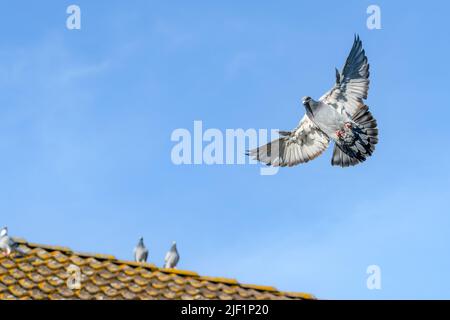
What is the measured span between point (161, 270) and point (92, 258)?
1.44 metres

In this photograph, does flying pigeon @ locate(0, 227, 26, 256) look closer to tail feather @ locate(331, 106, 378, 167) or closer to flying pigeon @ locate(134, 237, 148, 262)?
flying pigeon @ locate(134, 237, 148, 262)

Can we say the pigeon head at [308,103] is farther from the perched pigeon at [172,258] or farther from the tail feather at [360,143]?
the perched pigeon at [172,258]

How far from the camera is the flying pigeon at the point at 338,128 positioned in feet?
88.6

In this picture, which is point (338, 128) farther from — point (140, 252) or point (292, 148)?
point (140, 252)

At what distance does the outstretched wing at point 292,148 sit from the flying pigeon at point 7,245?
32.2ft

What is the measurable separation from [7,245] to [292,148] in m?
10.8

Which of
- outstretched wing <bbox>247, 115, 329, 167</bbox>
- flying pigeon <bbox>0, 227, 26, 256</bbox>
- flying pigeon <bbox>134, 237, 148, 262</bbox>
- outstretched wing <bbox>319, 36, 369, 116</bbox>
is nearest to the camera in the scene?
flying pigeon <bbox>0, 227, 26, 256</bbox>

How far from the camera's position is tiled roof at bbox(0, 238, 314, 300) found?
18.1 metres

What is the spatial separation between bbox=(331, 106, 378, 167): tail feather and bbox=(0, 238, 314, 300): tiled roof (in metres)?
10.0

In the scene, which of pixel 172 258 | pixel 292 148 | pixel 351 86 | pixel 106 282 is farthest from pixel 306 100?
pixel 106 282

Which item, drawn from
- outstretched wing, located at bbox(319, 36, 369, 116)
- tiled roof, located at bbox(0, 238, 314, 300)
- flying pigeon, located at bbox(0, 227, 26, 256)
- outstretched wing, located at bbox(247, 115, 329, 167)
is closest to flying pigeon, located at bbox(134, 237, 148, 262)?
tiled roof, located at bbox(0, 238, 314, 300)
